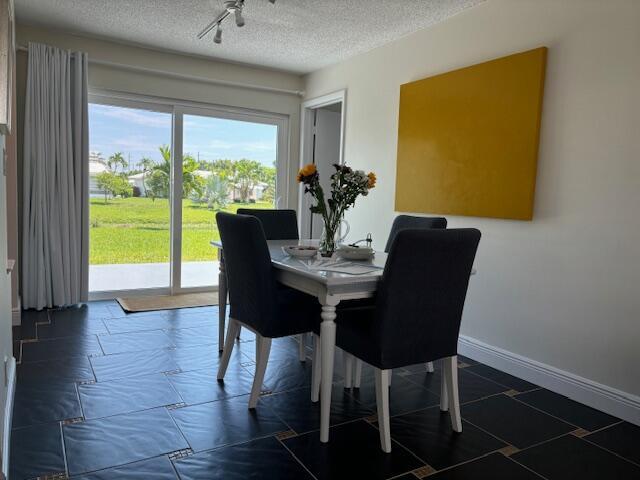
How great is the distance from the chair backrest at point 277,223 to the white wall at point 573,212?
1.21 metres

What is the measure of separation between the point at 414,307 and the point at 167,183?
361cm

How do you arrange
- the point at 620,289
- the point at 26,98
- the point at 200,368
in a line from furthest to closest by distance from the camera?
the point at 26,98 < the point at 200,368 < the point at 620,289

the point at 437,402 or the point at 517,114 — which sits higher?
the point at 517,114

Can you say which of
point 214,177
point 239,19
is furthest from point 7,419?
point 214,177

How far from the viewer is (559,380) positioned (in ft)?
9.05

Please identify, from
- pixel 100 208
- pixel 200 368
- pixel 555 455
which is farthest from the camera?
pixel 100 208

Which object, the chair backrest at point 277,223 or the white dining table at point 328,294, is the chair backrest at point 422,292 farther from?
the chair backrest at point 277,223

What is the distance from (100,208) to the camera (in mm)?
4586

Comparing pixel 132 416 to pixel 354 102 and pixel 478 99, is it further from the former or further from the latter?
pixel 354 102

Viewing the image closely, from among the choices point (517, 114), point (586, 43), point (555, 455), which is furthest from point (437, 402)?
point (586, 43)

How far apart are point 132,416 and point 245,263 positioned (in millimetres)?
900

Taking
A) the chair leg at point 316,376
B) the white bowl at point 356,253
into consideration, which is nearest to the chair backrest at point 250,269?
the chair leg at point 316,376

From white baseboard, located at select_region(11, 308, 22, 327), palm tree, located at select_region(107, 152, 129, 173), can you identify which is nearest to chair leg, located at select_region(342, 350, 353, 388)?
white baseboard, located at select_region(11, 308, 22, 327)

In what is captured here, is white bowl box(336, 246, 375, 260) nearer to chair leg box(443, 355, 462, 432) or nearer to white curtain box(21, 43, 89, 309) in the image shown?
chair leg box(443, 355, 462, 432)
